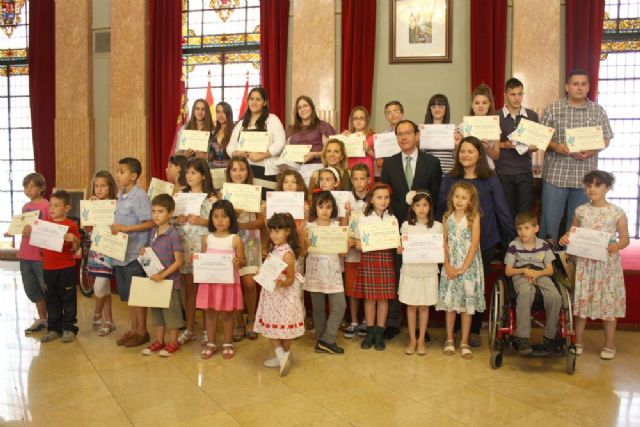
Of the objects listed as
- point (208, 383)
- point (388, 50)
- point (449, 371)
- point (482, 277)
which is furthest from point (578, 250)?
point (388, 50)

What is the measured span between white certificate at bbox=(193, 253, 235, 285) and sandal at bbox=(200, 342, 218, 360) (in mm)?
528

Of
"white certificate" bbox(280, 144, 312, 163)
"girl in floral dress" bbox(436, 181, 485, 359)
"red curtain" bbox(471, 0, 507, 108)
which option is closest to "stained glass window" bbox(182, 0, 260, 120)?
"red curtain" bbox(471, 0, 507, 108)

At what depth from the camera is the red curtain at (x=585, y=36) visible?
7500mm

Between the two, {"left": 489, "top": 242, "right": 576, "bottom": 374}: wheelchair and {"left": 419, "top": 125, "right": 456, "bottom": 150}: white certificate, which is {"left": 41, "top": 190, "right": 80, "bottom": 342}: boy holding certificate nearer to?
{"left": 419, "top": 125, "right": 456, "bottom": 150}: white certificate

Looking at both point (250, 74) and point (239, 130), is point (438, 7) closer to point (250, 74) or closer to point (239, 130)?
point (250, 74)

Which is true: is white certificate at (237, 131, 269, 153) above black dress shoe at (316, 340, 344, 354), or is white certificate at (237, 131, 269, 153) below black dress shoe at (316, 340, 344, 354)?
above

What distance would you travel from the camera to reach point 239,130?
18.2ft

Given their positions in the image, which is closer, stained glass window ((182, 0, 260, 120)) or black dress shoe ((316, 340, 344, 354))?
black dress shoe ((316, 340, 344, 354))

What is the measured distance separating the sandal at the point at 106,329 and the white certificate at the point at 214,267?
51.0 inches

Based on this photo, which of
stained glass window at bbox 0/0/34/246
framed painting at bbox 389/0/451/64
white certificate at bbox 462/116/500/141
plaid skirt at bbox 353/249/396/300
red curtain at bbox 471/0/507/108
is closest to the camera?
plaid skirt at bbox 353/249/396/300

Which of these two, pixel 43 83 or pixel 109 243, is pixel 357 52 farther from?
pixel 43 83

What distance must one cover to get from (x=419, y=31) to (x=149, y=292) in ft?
18.2

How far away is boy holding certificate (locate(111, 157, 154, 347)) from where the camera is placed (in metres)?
4.70

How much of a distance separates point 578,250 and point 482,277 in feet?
2.44
